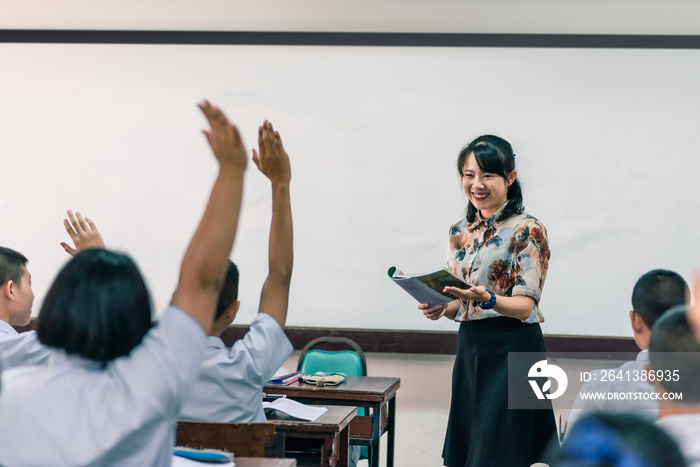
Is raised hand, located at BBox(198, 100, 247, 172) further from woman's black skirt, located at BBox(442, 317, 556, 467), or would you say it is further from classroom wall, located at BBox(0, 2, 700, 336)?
classroom wall, located at BBox(0, 2, 700, 336)

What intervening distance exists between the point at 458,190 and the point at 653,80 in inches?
48.9

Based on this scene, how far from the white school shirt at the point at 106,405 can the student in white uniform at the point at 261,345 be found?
0.61 m

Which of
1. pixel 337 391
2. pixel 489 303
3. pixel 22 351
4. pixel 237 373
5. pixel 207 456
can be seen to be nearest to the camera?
pixel 207 456

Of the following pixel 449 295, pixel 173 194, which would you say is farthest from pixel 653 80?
pixel 173 194

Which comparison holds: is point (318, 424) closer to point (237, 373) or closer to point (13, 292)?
point (237, 373)

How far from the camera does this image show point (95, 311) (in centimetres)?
108

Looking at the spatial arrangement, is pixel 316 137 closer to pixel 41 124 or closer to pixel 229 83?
pixel 229 83

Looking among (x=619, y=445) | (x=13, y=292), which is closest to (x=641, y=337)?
(x=619, y=445)

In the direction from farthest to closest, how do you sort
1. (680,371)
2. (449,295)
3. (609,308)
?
(609,308)
(449,295)
(680,371)

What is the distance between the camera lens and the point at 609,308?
12.9 ft

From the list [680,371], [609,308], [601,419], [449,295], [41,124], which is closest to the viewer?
[601,419]

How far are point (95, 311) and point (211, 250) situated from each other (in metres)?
0.20

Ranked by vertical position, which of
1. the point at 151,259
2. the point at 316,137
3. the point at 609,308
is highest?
the point at 316,137

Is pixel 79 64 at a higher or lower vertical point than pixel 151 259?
higher
